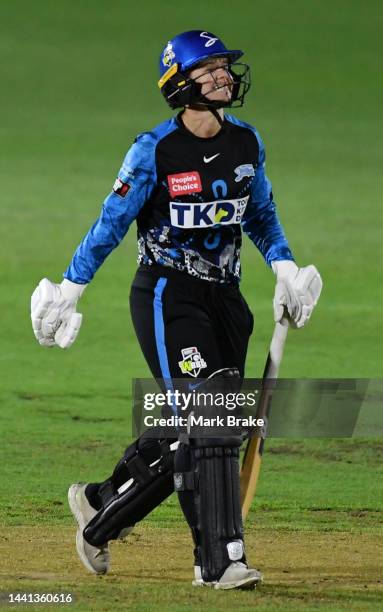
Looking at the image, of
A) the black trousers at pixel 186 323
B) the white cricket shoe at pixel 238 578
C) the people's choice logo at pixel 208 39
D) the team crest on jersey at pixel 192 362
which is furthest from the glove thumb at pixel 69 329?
the people's choice logo at pixel 208 39

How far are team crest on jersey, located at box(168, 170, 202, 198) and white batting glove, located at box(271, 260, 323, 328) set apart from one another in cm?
50

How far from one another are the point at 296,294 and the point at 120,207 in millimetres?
719

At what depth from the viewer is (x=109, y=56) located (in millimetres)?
19547

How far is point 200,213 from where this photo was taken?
19.9 ft

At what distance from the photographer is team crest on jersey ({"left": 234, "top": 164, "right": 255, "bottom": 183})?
614 cm

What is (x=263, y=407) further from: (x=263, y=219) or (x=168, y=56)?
(x=168, y=56)

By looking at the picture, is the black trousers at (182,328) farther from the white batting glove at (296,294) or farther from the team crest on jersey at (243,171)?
the team crest on jersey at (243,171)

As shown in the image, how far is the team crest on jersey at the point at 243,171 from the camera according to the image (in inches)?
242

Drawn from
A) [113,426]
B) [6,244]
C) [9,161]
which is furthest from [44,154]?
[113,426]

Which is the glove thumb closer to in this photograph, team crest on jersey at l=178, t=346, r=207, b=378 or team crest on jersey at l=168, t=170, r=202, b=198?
team crest on jersey at l=178, t=346, r=207, b=378

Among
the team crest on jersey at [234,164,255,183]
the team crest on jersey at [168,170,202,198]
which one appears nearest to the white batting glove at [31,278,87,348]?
the team crest on jersey at [168,170,202,198]

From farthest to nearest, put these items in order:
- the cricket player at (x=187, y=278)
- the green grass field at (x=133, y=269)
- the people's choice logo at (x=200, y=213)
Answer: the green grass field at (x=133, y=269)
the people's choice logo at (x=200, y=213)
the cricket player at (x=187, y=278)

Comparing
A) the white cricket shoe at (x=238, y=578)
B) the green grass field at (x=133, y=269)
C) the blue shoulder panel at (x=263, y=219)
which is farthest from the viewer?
the green grass field at (x=133, y=269)

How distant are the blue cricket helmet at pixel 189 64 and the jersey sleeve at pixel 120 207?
0.22 m
